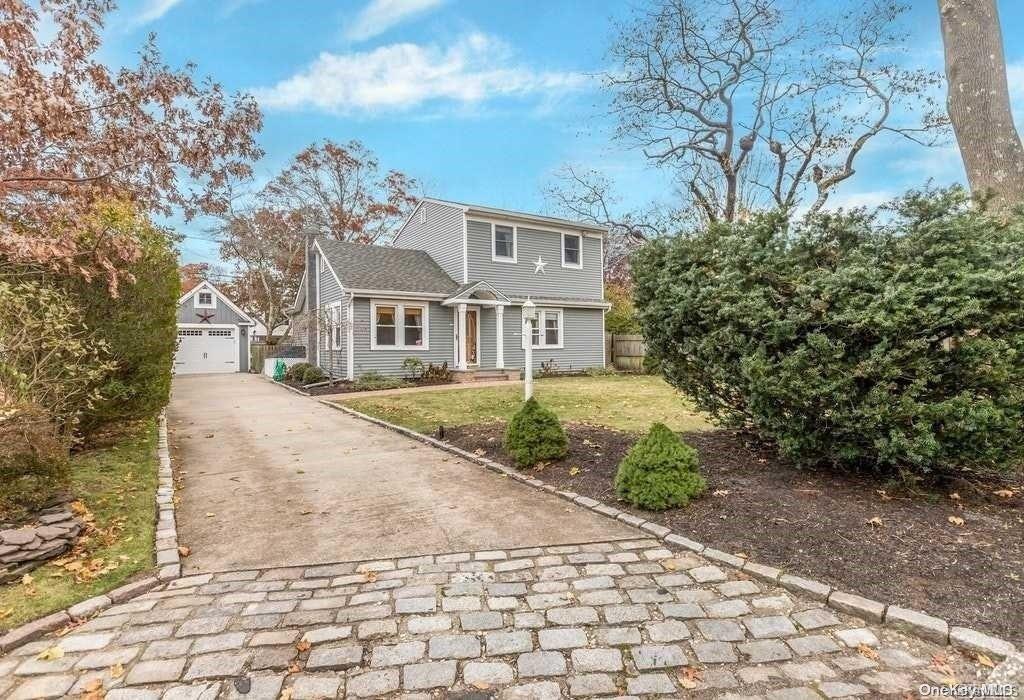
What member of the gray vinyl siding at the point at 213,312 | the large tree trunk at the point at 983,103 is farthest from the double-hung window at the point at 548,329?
the gray vinyl siding at the point at 213,312

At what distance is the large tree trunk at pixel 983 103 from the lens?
606cm

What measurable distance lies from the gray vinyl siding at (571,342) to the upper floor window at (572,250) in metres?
1.86

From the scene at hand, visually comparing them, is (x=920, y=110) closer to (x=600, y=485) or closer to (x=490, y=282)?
(x=490, y=282)

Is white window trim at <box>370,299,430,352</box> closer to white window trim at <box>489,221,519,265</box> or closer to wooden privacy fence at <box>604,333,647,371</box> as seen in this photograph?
white window trim at <box>489,221,519,265</box>

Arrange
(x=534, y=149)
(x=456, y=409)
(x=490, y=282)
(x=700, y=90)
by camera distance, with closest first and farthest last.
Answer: (x=456, y=409) → (x=490, y=282) → (x=700, y=90) → (x=534, y=149)

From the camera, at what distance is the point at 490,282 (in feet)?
61.5

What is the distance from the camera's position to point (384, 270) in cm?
1800

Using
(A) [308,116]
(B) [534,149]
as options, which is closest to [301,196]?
(A) [308,116]

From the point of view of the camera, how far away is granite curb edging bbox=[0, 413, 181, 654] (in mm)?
2857

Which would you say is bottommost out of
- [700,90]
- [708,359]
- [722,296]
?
[708,359]

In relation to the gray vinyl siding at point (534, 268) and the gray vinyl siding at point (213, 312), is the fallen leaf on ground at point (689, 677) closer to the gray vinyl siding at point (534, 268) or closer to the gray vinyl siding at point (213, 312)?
the gray vinyl siding at point (534, 268)

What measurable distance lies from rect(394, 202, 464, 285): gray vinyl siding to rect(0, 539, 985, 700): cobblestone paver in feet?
51.5

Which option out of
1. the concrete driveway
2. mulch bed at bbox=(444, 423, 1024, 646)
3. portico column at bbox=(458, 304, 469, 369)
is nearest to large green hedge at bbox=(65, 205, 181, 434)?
the concrete driveway

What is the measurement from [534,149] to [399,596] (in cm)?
2087
